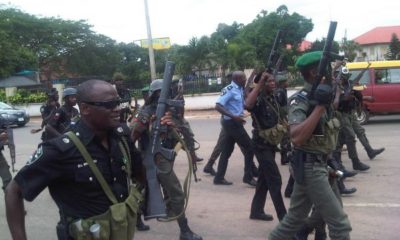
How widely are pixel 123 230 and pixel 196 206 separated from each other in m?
3.96

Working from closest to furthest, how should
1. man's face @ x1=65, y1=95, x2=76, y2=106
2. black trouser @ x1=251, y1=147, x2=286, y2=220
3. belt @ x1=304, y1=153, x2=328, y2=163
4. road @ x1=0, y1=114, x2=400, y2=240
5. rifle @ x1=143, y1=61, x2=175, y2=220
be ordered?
rifle @ x1=143, y1=61, x2=175, y2=220
belt @ x1=304, y1=153, x2=328, y2=163
black trouser @ x1=251, y1=147, x2=286, y2=220
road @ x1=0, y1=114, x2=400, y2=240
man's face @ x1=65, y1=95, x2=76, y2=106

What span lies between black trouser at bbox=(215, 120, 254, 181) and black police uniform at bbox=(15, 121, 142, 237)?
15.2 ft

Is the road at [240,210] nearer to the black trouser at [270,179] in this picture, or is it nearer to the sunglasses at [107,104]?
the black trouser at [270,179]

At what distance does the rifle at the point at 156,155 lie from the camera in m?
3.51

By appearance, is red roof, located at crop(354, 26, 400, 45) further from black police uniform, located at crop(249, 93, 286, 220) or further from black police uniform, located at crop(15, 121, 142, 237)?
black police uniform, located at crop(15, 121, 142, 237)

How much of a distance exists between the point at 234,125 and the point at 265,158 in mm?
2033

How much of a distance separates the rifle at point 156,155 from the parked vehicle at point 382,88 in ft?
35.0

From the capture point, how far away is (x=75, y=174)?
2.54 meters

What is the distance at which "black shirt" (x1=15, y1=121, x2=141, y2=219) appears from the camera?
2.53m

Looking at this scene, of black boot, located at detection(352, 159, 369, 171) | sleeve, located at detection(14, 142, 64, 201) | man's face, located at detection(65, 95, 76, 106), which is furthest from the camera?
black boot, located at detection(352, 159, 369, 171)

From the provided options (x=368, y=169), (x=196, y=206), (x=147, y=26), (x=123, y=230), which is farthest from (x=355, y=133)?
(x=147, y=26)

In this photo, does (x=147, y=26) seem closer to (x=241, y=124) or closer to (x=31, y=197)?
(x=241, y=124)

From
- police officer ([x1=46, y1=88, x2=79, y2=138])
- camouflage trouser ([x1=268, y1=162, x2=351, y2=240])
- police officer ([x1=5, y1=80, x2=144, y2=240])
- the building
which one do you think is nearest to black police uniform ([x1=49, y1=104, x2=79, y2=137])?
police officer ([x1=46, y1=88, x2=79, y2=138])

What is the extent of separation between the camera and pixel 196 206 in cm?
653
